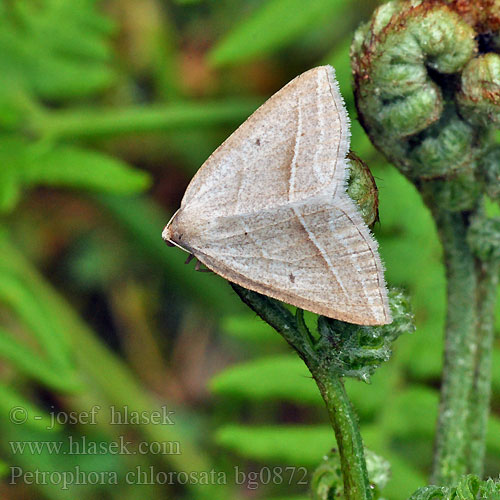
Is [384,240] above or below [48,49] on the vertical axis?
below

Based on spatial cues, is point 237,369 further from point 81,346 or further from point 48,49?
point 48,49

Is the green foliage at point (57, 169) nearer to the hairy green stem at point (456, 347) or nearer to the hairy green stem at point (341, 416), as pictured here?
the hairy green stem at point (456, 347)

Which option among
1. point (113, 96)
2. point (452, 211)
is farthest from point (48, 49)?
point (452, 211)

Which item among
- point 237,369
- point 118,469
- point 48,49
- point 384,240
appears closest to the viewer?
point 237,369

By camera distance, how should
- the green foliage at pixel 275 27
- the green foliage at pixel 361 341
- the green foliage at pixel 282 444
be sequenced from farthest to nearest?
1. the green foliage at pixel 275 27
2. the green foliage at pixel 282 444
3. the green foliage at pixel 361 341

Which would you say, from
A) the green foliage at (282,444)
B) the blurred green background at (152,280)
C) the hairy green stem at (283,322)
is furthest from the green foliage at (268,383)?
the hairy green stem at (283,322)

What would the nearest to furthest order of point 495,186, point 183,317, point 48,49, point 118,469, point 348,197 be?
point 348,197 < point 495,186 < point 48,49 < point 118,469 < point 183,317

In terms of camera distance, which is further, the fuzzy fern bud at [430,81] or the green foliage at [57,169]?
the green foliage at [57,169]
